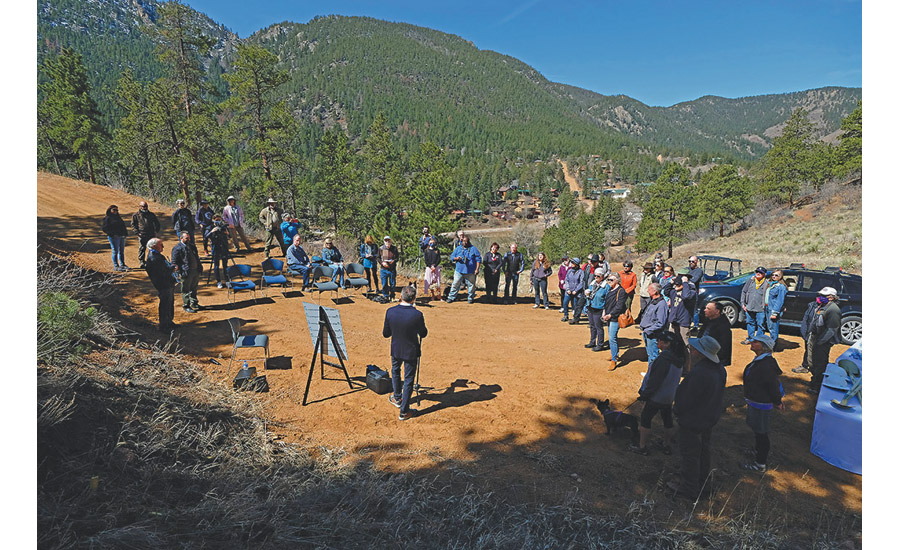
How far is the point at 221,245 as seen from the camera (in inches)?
432

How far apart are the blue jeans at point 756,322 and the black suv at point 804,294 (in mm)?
626

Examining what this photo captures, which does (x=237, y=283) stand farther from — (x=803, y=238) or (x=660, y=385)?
(x=803, y=238)

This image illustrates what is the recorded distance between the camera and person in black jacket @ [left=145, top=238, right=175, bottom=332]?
7.64 m

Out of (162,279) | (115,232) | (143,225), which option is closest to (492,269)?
(162,279)

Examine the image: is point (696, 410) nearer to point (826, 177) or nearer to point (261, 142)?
point (261, 142)

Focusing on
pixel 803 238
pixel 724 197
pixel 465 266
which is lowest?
pixel 465 266

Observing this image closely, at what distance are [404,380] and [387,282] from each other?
6768 mm

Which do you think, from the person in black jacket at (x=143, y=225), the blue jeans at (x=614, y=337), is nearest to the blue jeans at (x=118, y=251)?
the person in black jacket at (x=143, y=225)

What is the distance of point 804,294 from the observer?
10680 millimetres

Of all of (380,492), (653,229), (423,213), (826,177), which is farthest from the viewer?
(826,177)

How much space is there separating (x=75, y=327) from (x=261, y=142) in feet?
63.2

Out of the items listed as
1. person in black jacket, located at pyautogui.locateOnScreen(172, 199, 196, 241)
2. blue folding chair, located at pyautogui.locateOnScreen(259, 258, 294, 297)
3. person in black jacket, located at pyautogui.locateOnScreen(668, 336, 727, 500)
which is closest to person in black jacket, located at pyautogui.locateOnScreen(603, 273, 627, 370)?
person in black jacket, located at pyautogui.locateOnScreen(668, 336, 727, 500)

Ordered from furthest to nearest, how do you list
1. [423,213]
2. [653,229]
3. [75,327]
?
[653,229]
[423,213]
[75,327]

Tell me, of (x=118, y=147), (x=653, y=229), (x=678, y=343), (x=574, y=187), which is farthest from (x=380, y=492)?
(x=574, y=187)
